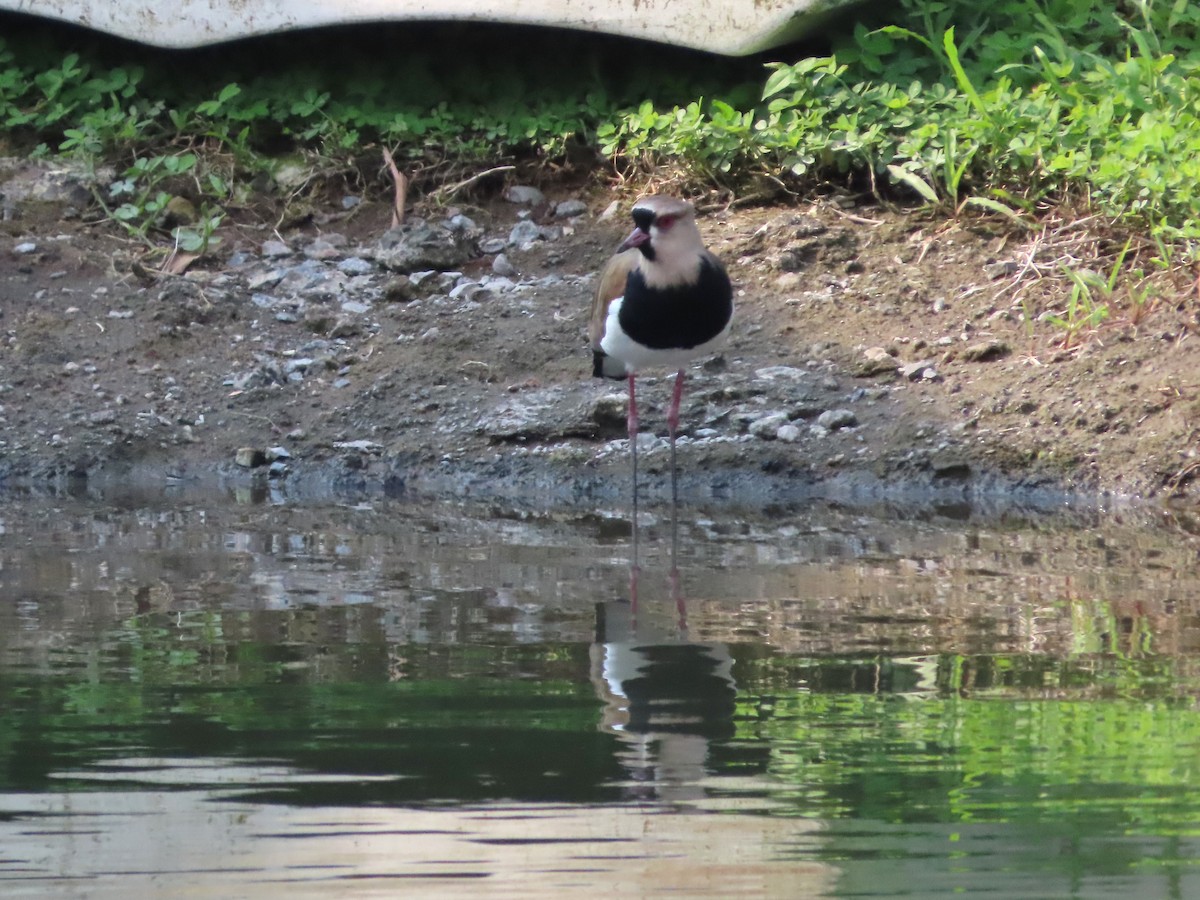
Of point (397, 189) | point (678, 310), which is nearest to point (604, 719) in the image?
point (678, 310)

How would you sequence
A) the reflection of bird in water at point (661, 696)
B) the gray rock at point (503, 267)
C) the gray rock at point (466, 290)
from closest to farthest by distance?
1. the reflection of bird in water at point (661, 696)
2. the gray rock at point (466, 290)
3. the gray rock at point (503, 267)

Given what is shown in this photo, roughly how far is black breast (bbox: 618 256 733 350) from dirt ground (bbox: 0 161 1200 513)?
21.9 inches

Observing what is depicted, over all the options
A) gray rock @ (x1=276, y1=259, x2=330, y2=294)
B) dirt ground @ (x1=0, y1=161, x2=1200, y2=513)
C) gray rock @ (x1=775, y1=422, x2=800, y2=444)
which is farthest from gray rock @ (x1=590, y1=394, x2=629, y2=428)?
gray rock @ (x1=276, y1=259, x2=330, y2=294)

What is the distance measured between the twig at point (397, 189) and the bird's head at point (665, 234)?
8.12 ft

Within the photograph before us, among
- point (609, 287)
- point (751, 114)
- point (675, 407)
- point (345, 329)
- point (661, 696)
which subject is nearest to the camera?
point (661, 696)

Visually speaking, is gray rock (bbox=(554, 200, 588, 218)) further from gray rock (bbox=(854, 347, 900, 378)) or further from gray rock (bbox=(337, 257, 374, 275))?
gray rock (bbox=(854, 347, 900, 378))

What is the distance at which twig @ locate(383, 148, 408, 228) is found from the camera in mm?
7953

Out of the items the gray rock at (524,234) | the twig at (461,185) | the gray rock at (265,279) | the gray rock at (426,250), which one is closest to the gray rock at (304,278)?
the gray rock at (265,279)

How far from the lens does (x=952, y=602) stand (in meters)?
3.87

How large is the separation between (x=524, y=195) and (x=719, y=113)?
106 centimetres

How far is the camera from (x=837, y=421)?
6117 millimetres

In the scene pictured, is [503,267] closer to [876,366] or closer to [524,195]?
[524,195]

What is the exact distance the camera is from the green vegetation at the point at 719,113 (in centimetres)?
679

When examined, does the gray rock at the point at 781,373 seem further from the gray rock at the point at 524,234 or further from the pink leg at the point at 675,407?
the gray rock at the point at 524,234
